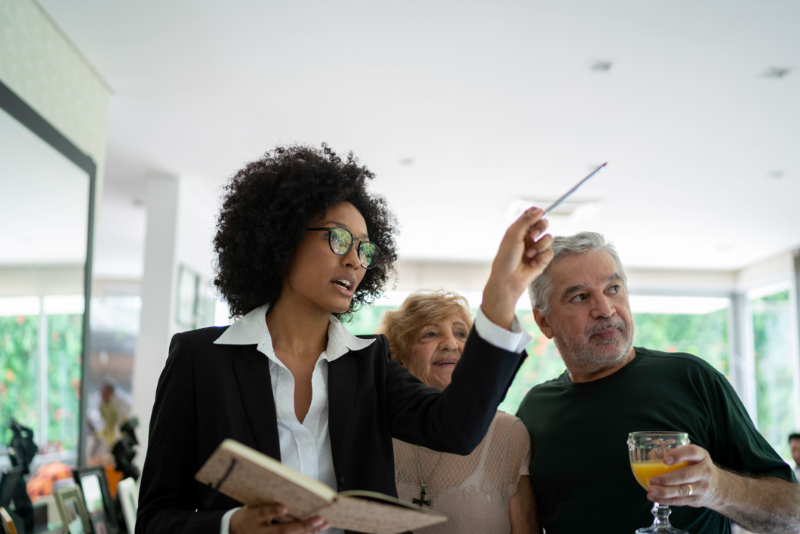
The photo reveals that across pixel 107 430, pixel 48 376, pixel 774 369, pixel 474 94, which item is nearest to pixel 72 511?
pixel 48 376

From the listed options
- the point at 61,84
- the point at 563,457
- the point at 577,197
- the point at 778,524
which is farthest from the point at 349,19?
the point at 577,197

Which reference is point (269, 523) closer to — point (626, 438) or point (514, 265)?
point (514, 265)

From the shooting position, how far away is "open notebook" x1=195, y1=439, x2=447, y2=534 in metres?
0.78

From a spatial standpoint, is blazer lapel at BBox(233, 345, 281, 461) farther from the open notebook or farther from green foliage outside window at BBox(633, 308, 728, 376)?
green foliage outside window at BBox(633, 308, 728, 376)

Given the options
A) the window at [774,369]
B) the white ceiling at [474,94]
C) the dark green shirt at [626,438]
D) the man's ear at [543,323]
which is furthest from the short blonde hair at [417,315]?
the window at [774,369]

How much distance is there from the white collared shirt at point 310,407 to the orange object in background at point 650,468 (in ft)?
1.23

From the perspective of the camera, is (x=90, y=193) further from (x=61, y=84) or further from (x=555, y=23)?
(x=555, y=23)

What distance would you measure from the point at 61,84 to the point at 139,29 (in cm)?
48

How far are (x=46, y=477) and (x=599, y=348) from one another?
2446mm

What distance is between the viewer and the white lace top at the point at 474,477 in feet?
5.56

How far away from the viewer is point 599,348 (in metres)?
1.74

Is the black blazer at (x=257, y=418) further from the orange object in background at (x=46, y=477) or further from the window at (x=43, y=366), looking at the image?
the orange object in background at (x=46, y=477)

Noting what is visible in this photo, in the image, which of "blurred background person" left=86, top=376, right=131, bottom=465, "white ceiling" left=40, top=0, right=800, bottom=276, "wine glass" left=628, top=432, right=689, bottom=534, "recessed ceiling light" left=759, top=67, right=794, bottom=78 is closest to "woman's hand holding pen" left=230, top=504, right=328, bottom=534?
"wine glass" left=628, top=432, right=689, bottom=534

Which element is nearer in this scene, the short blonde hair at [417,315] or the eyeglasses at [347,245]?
the eyeglasses at [347,245]
